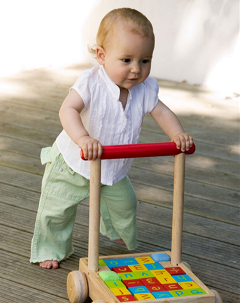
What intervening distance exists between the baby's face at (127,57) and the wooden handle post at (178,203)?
1.00 feet

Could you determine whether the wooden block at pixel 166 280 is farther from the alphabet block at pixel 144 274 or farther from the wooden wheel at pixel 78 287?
the wooden wheel at pixel 78 287

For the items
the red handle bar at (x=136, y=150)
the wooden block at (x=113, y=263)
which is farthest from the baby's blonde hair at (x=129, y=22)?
the wooden block at (x=113, y=263)

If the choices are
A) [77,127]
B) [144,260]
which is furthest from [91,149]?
[144,260]

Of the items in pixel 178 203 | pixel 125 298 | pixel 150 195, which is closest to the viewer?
pixel 125 298

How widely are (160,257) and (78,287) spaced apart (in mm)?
315

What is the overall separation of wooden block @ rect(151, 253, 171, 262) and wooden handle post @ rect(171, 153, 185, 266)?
4 cm

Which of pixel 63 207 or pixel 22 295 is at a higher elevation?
pixel 63 207

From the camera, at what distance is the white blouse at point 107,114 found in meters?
1.72

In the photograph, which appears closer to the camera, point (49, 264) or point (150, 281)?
point (150, 281)

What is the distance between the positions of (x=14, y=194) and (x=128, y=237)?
2.36ft

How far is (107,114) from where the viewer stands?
1.73m

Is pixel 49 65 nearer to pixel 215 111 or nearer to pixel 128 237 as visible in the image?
pixel 215 111

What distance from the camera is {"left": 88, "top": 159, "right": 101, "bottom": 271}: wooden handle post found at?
62.5 inches

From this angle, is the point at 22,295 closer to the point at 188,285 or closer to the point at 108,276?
the point at 108,276
